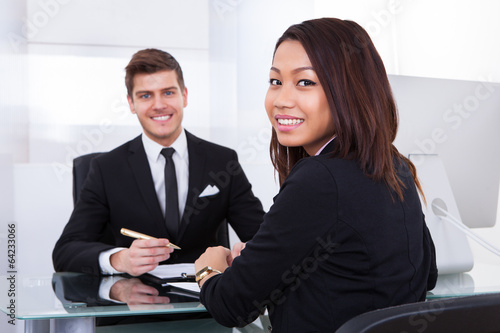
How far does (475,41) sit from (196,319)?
2.58 metres

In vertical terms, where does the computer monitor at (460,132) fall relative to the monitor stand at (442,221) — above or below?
above

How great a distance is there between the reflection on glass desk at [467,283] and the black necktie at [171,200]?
3.40 feet

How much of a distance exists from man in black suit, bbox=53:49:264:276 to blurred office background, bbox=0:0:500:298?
101 centimetres

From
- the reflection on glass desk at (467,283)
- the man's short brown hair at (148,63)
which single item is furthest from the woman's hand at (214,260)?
the man's short brown hair at (148,63)

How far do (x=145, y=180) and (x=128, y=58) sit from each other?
7.41 feet

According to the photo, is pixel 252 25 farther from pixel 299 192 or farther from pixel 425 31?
pixel 299 192

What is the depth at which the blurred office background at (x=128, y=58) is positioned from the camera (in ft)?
10.7

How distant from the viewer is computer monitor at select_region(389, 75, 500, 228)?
1.84 meters

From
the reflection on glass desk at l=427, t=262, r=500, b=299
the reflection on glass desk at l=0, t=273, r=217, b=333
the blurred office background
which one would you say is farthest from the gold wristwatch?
the blurred office background

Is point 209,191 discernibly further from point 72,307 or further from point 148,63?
point 72,307

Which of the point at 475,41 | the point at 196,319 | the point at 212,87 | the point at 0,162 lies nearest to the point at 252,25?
the point at 212,87

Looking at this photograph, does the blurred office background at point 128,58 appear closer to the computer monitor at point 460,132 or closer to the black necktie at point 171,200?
the black necktie at point 171,200

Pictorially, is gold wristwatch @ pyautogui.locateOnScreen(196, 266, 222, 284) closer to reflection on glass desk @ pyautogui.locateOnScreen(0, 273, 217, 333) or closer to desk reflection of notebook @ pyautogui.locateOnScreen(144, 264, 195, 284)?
reflection on glass desk @ pyautogui.locateOnScreen(0, 273, 217, 333)

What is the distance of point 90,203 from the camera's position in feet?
7.44
